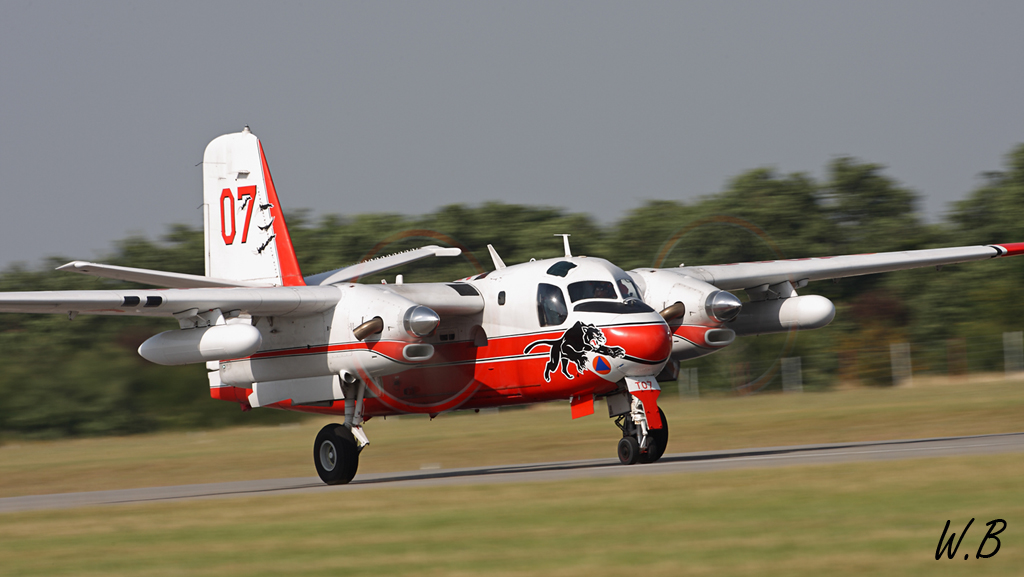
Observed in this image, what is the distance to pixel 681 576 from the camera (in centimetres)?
1020

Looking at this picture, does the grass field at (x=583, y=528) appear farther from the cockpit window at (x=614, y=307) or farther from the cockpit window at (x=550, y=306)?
the cockpit window at (x=550, y=306)

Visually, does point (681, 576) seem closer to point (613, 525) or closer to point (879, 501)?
point (613, 525)

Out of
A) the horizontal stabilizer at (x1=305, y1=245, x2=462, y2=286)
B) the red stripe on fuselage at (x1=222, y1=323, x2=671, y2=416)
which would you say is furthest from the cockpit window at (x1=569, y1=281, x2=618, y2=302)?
the horizontal stabilizer at (x1=305, y1=245, x2=462, y2=286)

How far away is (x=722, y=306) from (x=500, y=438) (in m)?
12.6

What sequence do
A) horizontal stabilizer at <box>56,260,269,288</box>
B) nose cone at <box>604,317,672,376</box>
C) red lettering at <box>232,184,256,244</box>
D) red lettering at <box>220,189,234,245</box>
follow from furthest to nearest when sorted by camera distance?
red lettering at <box>220,189,234,245</box>
red lettering at <box>232,184,256,244</box>
horizontal stabilizer at <box>56,260,269,288</box>
nose cone at <box>604,317,672,376</box>

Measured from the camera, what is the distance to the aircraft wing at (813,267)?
24453 millimetres

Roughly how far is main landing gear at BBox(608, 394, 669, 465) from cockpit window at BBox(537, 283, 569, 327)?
1.96 m

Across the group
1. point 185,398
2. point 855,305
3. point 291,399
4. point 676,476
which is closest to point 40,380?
point 185,398

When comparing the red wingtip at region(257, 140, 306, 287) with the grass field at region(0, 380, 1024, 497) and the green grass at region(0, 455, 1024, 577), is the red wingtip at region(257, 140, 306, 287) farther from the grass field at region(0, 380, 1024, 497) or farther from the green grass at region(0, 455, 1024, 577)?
the green grass at region(0, 455, 1024, 577)

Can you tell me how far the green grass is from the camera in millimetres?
10852

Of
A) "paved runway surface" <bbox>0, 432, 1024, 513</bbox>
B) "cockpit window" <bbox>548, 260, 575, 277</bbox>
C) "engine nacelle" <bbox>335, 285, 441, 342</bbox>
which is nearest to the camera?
"paved runway surface" <bbox>0, 432, 1024, 513</bbox>

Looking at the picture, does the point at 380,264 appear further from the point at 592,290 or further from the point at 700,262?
the point at 700,262

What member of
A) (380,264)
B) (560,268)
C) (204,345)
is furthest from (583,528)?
(380,264)

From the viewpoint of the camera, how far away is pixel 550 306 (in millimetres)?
21031
